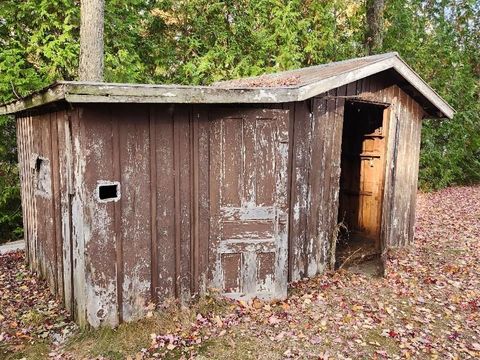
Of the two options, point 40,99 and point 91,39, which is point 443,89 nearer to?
point 91,39

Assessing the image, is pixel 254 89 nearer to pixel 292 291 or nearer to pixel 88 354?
pixel 292 291

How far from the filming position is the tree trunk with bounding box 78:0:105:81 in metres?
7.90

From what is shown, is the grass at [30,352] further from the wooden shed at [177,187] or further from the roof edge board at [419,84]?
the roof edge board at [419,84]

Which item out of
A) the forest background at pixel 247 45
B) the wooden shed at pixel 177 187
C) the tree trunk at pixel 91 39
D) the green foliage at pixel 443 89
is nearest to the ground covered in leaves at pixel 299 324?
the wooden shed at pixel 177 187

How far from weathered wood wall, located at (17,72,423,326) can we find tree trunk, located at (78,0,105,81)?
2.75 m

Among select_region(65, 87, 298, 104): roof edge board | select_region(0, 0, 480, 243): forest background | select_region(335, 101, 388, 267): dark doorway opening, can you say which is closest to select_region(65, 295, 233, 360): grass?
select_region(65, 87, 298, 104): roof edge board

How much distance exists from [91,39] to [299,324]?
7.06 metres

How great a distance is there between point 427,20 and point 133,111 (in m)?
17.4

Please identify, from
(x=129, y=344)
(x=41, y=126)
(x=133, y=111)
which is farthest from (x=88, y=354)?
(x=41, y=126)

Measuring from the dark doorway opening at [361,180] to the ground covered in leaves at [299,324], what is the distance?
1.38m

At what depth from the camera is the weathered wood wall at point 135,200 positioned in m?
4.08

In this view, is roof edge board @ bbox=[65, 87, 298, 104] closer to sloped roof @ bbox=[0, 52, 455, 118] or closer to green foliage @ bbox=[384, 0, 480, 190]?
sloped roof @ bbox=[0, 52, 455, 118]

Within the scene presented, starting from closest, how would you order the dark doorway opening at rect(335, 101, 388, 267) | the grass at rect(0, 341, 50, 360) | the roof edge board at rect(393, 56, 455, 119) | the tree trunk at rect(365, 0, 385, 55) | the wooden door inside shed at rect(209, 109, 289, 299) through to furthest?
the grass at rect(0, 341, 50, 360), the wooden door inside shed at rect(209, 109, 289, 299), the roof edge board at rect(393, 56, 455, 119), the dark doorway opening at rect(335, 101, 388, 267), the tree trunk at rect(365, 0, 385, 55)

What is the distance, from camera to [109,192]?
4.21 meters
